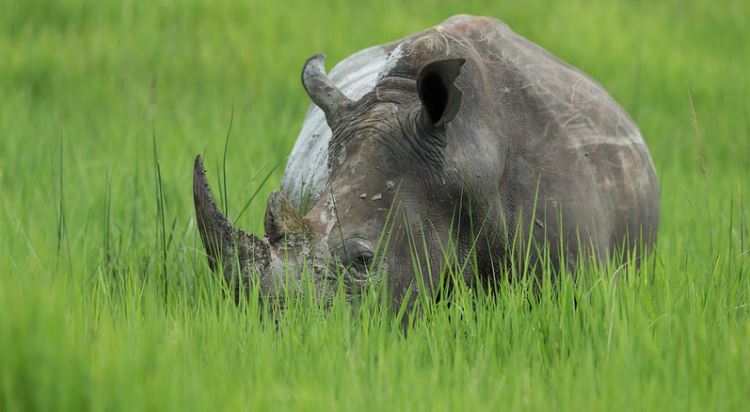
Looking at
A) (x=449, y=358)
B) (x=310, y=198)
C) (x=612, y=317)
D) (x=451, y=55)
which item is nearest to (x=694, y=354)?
(x=612, y=317)

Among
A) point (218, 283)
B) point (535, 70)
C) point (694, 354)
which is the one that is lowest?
point (694, 354)

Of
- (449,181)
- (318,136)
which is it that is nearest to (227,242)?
(449,181)

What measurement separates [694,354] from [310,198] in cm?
169

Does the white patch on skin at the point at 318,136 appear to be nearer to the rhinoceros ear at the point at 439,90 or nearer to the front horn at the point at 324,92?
the front horn at the point at 324,92

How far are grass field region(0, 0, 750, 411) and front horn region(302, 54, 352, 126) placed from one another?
25.0 inches

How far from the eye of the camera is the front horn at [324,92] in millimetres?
4090

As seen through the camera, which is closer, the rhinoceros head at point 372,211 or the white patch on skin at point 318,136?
the rhinoceros head at point 372,211

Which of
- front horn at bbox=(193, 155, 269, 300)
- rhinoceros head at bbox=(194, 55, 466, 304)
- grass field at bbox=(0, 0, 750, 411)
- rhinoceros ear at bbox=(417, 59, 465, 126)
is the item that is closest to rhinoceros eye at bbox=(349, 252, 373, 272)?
rhinoceros head at bbox=(194, 55, 466, 304)

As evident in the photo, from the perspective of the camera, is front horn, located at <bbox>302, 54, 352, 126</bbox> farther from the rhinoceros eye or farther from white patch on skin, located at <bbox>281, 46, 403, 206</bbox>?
the rhinoceros eye

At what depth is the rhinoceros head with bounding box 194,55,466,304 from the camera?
3627 millimetres

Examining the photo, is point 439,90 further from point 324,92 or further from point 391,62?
point 324,92

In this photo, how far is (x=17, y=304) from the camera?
9.94 feet

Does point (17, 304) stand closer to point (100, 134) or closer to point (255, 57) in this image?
point (100, 134)

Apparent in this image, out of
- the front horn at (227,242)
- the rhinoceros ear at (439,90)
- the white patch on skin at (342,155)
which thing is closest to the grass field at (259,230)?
the front horn at (227,242)
